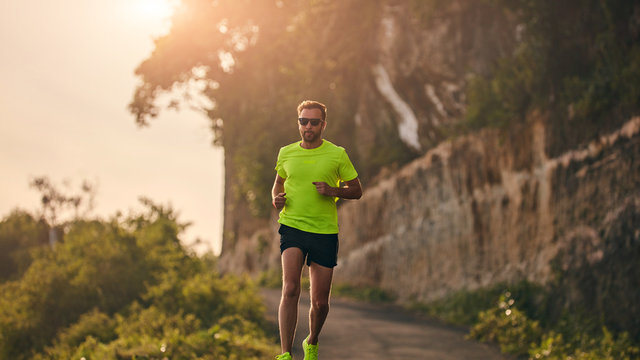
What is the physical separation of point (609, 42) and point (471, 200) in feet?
17.5

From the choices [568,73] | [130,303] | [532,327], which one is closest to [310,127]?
[532,327]

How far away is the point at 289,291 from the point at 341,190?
946 millimetres

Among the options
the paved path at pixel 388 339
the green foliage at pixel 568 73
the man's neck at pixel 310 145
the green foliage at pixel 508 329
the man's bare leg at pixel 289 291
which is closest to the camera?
the man's bare leg at pixel 289 291

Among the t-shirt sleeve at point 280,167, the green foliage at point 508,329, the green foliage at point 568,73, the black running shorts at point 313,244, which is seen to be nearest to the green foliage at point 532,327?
the green foliage at point 508,329

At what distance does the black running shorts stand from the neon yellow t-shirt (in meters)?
0.05

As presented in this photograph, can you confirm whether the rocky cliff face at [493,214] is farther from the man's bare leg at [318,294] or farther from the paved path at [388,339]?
the man's bare leg at [318,294]

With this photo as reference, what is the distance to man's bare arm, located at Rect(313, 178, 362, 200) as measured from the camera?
21.4 ft

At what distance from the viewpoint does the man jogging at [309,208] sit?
21.8 feet

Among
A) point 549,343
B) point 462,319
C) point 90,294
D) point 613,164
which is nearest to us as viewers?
point 549,343

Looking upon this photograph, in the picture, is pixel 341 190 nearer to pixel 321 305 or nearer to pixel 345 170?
pixel 345 170

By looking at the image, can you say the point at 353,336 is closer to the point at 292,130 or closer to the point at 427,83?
the point at 427,83

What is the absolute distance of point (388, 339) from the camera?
13180mm

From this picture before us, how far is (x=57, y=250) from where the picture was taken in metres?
22.3

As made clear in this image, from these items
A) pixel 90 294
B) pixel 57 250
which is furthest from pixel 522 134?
pixel 57 250
